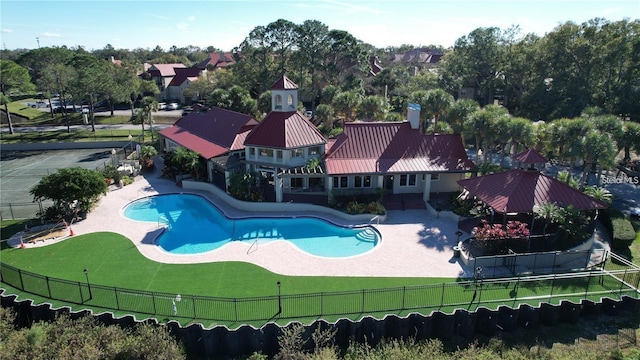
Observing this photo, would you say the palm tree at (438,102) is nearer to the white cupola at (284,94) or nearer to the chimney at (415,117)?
the chimney at (415,117)

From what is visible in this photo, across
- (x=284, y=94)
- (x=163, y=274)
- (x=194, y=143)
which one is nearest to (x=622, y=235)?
(x=284, y=94)

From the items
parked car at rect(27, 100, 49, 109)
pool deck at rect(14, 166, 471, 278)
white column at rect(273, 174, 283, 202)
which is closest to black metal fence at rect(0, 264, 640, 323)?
pool deck at rect(14, 166, 471, 278)

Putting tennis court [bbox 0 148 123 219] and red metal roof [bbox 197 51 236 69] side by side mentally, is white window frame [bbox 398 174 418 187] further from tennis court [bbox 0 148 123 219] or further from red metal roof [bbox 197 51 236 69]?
red metal roof [bbox 197 51 236 69]

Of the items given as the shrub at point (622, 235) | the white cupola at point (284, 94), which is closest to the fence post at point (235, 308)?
the white cupola at point (284, 94)

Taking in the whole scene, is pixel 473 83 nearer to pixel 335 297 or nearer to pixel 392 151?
pixel 392 151

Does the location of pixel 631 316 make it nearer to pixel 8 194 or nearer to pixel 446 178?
pixel 446 178
